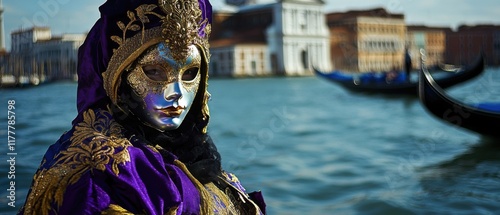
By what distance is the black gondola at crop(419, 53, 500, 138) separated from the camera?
3.94 metres

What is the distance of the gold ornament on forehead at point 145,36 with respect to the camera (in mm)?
693

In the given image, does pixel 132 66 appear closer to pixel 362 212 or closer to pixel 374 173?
pixel 362 212

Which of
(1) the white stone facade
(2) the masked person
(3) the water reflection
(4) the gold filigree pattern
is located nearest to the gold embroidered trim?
(2) the masked person

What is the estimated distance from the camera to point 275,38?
32781mm

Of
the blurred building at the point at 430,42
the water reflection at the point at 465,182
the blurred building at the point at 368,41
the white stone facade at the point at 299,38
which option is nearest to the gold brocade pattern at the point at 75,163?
the water reflection at the point at 465,182

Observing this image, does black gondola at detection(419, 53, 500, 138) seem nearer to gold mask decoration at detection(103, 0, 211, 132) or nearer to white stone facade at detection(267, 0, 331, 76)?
gold mask decoration at detection(103, 0, 211, 132)

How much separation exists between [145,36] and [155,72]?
5 centimetres

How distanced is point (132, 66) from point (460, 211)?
1.74 metres

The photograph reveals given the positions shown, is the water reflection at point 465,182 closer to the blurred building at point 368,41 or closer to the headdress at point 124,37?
the headdress at point 124,37

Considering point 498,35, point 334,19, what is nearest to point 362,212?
point 498,35

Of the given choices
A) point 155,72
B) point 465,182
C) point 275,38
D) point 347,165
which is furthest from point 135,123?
point 275,38

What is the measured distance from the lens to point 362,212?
2203mm

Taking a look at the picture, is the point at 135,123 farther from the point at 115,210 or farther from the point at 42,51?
the point at 42,51

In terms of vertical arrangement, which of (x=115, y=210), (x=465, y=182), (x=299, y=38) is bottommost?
(x=465, y=182)
